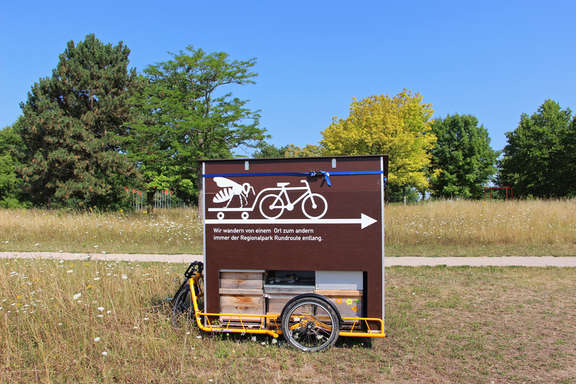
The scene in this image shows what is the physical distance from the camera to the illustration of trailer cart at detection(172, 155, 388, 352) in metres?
4.52

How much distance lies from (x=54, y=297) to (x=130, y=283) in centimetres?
106

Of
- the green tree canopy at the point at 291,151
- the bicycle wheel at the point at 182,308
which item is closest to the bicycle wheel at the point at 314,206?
the bicycle wheel at the point at 182,308

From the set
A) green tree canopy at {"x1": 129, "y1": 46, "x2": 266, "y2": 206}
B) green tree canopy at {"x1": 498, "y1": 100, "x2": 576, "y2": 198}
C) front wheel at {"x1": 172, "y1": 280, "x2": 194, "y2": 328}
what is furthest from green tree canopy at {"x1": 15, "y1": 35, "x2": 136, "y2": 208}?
green tree canopy at {"x1": 498, "y1": 100, "x2": 576, "y2": 198}

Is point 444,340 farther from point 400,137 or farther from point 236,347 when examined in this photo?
point 400,137

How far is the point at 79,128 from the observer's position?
89.1ft

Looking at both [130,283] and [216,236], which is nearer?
[216,236]

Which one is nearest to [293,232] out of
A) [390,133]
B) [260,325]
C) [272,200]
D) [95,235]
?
[272,200]

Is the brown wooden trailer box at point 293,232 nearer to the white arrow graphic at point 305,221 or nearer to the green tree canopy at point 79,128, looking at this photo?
the white arrow graphic at point 305,221

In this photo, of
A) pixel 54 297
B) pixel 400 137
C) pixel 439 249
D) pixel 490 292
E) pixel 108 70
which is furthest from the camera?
pixel 400 137

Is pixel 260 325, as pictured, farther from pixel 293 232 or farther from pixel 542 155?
pixel 542 155

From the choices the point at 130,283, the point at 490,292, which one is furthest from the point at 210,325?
the point at 490,292

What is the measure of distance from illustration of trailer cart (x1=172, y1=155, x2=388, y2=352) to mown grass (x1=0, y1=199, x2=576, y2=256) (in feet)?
24.9

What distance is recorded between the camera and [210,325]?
481 cm

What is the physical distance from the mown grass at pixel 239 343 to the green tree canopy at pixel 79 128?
22.4m
